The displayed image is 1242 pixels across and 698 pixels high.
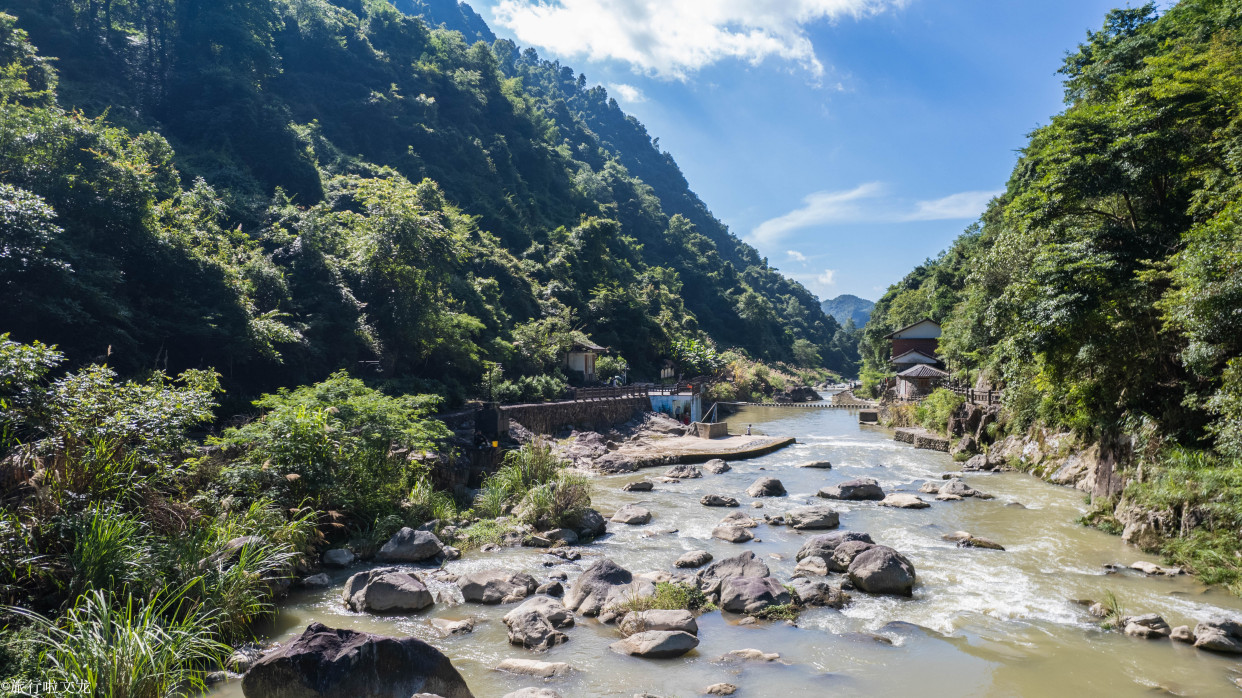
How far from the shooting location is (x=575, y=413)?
1318 inches

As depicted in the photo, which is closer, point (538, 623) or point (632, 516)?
point (538, 623)

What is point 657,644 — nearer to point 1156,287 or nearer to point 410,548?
point 410,548

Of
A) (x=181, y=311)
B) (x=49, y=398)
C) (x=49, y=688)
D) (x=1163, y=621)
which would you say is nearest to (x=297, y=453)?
(x=49, y=398)

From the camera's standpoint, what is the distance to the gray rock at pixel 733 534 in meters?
14.4

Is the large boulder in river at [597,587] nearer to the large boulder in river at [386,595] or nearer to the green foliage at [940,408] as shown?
the large boulder in river at [386,595]

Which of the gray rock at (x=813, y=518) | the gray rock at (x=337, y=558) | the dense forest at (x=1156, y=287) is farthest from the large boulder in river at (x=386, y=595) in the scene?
the dense forest at (x=1156, y=287)

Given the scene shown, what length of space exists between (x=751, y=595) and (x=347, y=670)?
639 cm

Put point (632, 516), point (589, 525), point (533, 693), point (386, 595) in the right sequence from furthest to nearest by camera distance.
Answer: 1. point (632, 516)
2. point (589, 525)
3. point (386, 595)
4. point (533, 693)

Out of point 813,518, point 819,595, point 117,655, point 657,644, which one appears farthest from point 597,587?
point 813,518

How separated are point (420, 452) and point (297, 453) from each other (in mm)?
4519

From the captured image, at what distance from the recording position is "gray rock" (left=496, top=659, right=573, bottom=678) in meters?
7.88

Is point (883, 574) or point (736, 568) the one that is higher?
point (883, 574)

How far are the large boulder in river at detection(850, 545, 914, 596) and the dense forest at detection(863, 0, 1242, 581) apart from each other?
5.17 metres

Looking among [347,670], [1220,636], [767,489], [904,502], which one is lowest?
[767,489]
